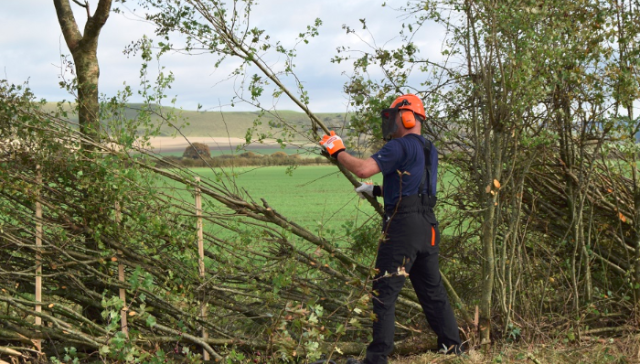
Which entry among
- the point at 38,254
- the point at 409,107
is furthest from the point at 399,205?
the point at 38,254

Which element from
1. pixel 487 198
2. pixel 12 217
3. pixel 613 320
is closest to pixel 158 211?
pixel 12 217

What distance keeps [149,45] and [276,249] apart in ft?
7.32

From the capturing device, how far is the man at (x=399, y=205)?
14.5 ft

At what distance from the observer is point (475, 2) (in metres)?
4.90

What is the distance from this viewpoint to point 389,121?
4.71 m

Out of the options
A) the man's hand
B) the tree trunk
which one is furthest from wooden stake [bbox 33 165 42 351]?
the man's hand

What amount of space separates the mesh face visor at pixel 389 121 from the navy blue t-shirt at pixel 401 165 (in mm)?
141

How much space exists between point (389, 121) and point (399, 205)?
0.67m

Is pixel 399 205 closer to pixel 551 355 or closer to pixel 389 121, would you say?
pixel 389 121

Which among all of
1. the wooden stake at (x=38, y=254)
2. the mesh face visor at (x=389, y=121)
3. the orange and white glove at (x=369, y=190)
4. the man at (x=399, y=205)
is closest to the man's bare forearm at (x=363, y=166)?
the man at (x=399, y=205)

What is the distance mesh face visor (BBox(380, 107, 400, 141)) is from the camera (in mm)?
4660

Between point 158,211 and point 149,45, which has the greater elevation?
point 149,45

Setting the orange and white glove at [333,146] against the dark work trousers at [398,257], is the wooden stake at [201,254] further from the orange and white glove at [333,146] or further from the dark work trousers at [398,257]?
the dark work trousers at [398,257]

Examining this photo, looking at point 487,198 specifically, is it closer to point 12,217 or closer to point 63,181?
point 63,181
